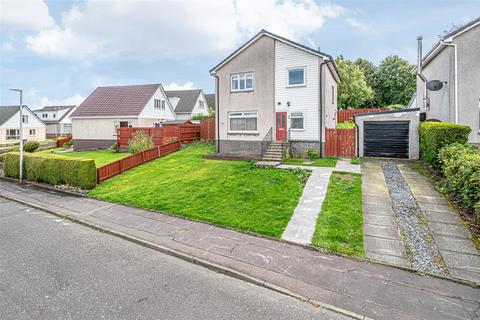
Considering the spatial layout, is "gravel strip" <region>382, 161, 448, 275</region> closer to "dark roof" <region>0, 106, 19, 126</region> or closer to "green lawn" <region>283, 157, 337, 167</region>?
"green lawn" <region>283, 157, 337, 167</region>

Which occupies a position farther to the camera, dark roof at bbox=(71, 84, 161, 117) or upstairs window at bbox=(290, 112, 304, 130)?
dark roof at bbox=(71, 84, 161, 117)

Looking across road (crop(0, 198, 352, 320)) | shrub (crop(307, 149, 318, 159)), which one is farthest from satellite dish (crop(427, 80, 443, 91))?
road (crop(0, 198, 352, 320))

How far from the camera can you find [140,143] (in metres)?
23.9

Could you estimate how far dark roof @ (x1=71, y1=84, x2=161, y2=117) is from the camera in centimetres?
3262

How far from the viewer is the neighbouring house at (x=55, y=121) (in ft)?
204

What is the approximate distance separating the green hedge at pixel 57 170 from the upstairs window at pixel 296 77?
12911 mm

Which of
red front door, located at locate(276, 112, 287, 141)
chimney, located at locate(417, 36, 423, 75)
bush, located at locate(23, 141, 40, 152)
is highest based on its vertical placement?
chimney, located at locate(417, 36, 423, 75)

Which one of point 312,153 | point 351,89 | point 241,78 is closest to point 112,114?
point 241,78

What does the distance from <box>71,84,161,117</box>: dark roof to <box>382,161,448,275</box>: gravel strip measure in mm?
27438

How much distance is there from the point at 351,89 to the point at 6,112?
54946 mm

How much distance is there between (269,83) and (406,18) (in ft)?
28.1

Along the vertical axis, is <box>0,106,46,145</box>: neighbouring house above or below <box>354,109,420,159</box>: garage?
above

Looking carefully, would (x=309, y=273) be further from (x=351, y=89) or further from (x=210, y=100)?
(x=210, y=100)

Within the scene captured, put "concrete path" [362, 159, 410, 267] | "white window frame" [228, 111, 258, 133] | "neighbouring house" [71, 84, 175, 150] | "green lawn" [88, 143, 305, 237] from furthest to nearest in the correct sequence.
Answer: "neighbouring house" [71, 84, 175, 150]
"white window frame" [228, 111, 258, 133]
"green lawn" [88, 143, 305, 237]
"concrete path" [362, 159, 410, 267]
